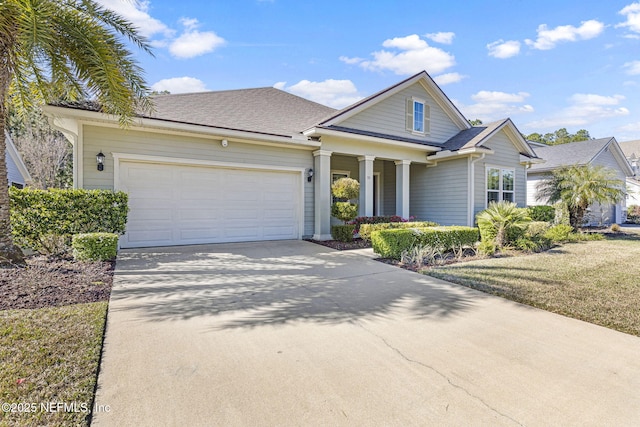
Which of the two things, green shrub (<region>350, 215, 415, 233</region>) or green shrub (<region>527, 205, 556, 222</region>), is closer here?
green shrub (<region>350, 215, 415, 233</region>)

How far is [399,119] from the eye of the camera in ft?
41.4

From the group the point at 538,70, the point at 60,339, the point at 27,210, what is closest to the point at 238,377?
the point at 60,339

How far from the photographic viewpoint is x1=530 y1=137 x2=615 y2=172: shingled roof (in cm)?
1870

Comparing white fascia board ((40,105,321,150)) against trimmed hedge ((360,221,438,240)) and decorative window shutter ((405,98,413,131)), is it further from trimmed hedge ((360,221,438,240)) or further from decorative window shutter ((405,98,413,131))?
decorative window shutter ((405,98,413,131))

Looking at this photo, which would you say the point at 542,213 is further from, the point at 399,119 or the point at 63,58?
the point at 63,58

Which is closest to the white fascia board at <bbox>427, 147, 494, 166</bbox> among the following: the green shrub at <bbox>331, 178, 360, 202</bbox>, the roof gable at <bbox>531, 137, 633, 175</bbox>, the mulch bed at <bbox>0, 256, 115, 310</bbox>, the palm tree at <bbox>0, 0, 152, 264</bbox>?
the green shrub at <bbox>331, 178, 360, 202</bbox>

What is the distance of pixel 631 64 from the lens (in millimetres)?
13094

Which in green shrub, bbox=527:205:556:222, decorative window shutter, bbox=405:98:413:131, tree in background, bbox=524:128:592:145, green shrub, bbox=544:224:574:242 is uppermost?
tree in background, bbox=524:128:592:145

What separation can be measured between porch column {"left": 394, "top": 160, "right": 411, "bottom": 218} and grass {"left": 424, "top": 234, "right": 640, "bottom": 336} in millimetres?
4839

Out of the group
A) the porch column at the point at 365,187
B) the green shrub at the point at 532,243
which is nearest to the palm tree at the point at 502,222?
the green shrub at the point at 532,243

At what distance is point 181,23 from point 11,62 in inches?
175

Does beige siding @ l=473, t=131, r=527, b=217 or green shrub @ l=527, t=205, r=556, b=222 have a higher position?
beige siding @ l=473, t=131, r=527, b=217

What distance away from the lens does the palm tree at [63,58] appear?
16.7ft

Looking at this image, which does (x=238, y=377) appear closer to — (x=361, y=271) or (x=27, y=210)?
(x=361, y=271)
